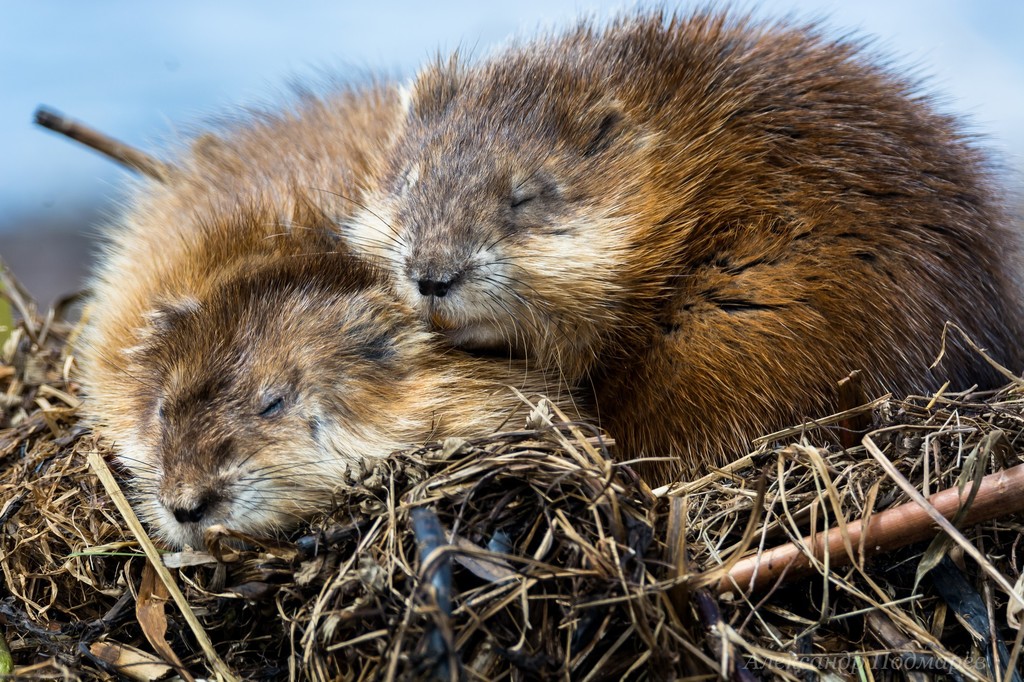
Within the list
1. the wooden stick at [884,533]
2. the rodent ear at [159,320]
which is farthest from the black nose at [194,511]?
the wooden stick at [884,533]

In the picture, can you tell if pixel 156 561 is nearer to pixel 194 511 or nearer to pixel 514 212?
pixel 194 511

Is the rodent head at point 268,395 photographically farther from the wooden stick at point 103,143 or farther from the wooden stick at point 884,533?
the wooden stick at point 103,143

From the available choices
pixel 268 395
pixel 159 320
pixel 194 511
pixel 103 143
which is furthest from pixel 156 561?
pixel 103 143

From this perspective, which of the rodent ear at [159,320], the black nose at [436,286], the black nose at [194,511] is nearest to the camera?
the black nose at [194,511]

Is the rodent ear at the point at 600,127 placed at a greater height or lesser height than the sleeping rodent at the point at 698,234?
greater

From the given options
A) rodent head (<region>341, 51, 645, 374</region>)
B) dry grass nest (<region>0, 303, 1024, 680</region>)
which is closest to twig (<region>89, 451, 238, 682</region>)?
dry grass nest (<region>0, 303, 1024, 680</region>)

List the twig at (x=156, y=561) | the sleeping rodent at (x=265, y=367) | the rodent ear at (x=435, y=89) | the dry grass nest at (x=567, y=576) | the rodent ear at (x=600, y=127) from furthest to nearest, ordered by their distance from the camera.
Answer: the rodent ear at (x=435, y=89) < the rodent ear at (x=600, y=127) < the sleeping rodent at (x=265, y=367) < the twig at (x=156, y=561) < the dry grass nest at (x=567, y=576)

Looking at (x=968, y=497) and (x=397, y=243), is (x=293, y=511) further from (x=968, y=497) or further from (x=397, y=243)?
(x=968, y=497)
